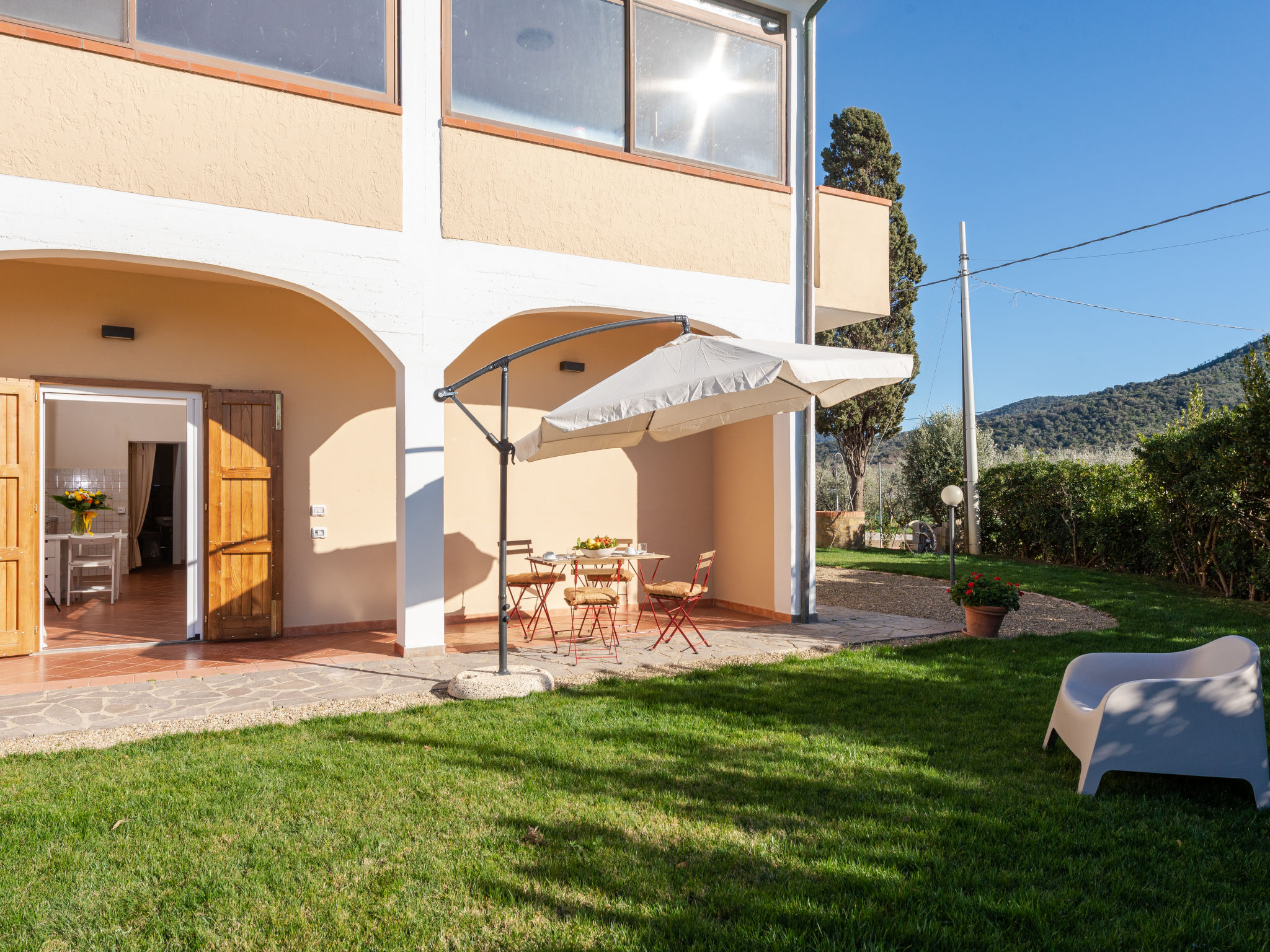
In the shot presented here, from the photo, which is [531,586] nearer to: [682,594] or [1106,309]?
[682,594]

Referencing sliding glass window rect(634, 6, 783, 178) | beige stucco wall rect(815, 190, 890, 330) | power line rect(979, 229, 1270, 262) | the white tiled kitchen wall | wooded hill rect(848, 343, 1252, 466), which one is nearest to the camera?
sliding glass window rect(634, 6, 783, 178)

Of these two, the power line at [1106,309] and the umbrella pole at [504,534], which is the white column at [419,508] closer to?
the umbrella pole at [504,534]

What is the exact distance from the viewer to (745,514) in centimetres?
888

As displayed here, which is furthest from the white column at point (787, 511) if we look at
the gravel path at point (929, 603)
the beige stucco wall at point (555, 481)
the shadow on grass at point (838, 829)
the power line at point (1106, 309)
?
the power line at point (1106, 309)

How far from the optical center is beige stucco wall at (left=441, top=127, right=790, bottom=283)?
652cm

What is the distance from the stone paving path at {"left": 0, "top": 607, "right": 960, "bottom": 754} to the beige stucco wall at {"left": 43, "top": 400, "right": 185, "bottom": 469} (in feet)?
27.6

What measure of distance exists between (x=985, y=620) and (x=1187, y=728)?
13.2 feet

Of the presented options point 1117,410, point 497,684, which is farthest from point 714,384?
point 1117,410

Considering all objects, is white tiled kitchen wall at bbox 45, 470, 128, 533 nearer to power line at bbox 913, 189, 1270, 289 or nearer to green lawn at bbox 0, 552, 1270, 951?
green lawn at bbox 0, 552, 1270, 951

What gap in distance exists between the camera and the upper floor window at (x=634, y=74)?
21.8ft

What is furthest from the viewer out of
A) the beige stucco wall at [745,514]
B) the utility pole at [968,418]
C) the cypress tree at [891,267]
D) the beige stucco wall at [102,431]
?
the cypress tree at [891,267]

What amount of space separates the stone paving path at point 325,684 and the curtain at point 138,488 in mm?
9392

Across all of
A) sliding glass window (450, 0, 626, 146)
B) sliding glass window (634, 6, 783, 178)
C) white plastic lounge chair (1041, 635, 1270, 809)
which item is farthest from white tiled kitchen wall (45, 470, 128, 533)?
white plastic lounge chair (1041, 635, 1270, 809)

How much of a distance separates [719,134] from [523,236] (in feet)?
7.77
